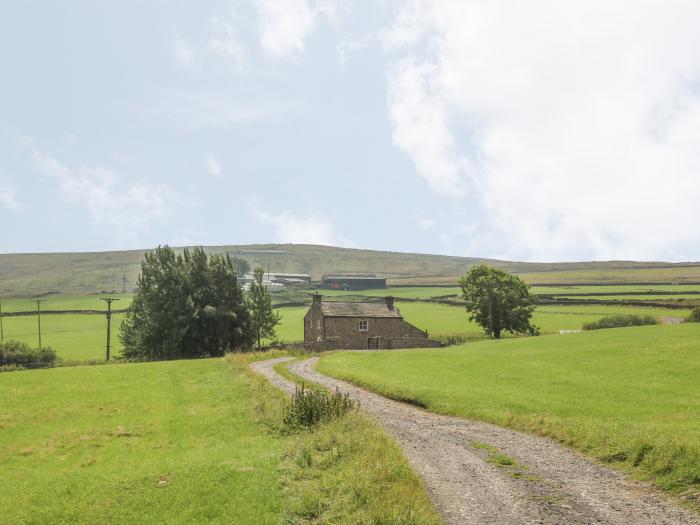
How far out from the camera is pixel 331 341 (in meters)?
86.1

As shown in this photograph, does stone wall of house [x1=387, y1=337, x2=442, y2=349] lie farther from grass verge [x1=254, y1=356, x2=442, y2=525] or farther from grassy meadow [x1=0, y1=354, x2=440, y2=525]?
grass verge [x1=254, y1=356, x2=442, y2=525]

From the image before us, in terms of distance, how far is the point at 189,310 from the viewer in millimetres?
80062

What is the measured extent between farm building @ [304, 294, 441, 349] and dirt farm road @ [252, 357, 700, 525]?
216 ft

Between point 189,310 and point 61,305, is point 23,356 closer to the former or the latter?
point 189,310

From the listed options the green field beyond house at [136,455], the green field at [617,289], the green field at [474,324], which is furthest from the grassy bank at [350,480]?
the green field at [617,289]

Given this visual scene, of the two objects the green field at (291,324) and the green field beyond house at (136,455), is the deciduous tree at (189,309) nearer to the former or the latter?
the green field at (291,324)

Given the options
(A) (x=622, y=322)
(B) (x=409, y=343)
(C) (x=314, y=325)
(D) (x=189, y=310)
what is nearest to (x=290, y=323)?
(C) (x=314, y=325)

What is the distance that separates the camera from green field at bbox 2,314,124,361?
9594 centimetres

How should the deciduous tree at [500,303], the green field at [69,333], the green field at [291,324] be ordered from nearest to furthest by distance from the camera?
the green field at [69,333] → the deciduous tree at [500,303] → the green field at [291,324]

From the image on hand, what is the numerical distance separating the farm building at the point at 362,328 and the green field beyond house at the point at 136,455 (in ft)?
151

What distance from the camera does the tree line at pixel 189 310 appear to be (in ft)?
A: 263

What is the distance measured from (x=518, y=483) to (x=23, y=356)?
275 feet

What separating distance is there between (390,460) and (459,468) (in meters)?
2.45

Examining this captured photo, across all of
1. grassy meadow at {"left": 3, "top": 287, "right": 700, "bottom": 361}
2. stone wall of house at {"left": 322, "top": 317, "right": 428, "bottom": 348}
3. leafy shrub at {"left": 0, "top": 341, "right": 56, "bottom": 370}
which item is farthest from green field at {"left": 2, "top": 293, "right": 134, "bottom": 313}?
stone wall of house at {"left": 322, "top": 317, "right": 428, "bottom": 348}
